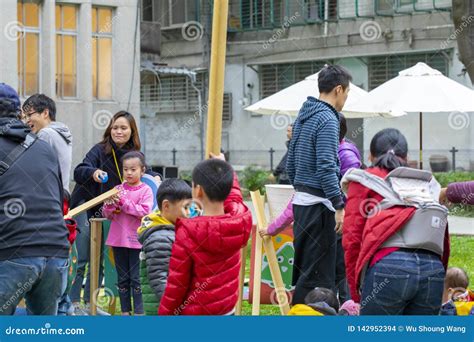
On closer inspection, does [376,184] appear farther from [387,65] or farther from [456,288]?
[387,65]

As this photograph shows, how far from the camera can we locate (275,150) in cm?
→ 3512

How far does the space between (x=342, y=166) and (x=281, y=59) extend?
94.2ft

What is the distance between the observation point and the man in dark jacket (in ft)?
16.8

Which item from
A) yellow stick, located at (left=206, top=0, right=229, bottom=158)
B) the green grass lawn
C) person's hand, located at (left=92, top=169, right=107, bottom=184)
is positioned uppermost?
yellow stick, located at (left=206, top=0, right=229, bottom=158)

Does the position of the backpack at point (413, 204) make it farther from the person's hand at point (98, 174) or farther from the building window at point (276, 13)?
the building window at point (276, 13)

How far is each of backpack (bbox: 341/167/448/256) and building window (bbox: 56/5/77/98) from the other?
51.1ft

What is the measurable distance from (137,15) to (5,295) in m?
16.1

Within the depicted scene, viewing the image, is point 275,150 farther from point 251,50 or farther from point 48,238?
point 48,238

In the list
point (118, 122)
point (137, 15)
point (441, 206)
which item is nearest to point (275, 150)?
point (137, 15)

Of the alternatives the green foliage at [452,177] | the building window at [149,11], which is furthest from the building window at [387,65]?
the building window at [149,11]

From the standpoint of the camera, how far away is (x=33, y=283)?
17.0 feet

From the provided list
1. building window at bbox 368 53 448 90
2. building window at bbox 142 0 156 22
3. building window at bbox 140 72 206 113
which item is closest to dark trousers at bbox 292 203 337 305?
building window at bbox 368 53 448 90

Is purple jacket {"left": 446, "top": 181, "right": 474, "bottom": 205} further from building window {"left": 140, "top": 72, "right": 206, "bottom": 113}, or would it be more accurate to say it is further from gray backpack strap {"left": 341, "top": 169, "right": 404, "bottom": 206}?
building window {"left": 140, "top": 72, "right": 206, "bottom": 113}

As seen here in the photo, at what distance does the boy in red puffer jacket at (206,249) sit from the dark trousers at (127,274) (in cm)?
288
